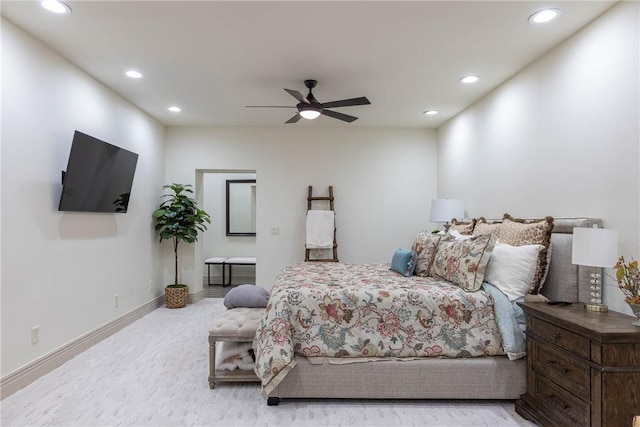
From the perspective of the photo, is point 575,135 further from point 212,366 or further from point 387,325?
point 212,366

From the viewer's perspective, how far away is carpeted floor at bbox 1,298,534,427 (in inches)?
87.7

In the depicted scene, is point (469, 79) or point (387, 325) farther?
point (469, 79)

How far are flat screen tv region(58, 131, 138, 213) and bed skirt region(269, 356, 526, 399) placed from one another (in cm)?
236

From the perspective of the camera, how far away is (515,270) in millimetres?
2512

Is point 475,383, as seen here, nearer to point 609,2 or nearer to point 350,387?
point 350,387

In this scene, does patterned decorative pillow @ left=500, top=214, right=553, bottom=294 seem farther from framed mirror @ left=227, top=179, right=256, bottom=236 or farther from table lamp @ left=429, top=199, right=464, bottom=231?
framed mirror @ left=227, top=179, right=256, bottom=236

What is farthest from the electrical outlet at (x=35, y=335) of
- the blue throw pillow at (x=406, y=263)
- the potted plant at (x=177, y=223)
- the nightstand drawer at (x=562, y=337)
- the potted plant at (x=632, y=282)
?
the potted plant at (x=632, y=282)

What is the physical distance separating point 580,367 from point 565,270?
33.4 inches

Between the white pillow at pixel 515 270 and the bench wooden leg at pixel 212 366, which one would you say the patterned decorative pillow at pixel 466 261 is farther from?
the bench wooden leg at pixel 212 366

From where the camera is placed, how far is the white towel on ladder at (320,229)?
523cm

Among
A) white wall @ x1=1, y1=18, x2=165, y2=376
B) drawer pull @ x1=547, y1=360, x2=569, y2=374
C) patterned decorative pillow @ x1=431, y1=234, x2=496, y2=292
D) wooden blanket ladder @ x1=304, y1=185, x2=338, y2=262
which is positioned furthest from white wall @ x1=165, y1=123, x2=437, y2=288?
drawer pull @ x1=547, y1=360, x2=569, y2=374

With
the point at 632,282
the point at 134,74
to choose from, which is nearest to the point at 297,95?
the point at 134,74

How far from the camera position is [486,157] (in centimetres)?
398

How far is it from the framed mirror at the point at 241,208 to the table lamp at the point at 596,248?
572 cm
